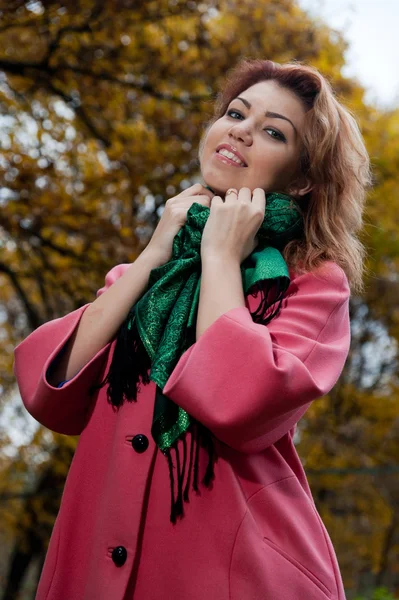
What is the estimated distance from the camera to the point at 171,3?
19.2 feet

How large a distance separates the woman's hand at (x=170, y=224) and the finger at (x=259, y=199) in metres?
0.16

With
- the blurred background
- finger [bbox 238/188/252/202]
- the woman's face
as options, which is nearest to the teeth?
the woman's face

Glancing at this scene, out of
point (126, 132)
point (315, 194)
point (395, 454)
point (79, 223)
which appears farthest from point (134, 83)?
point (395, 454)

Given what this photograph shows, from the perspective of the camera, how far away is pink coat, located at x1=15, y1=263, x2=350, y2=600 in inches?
64.0

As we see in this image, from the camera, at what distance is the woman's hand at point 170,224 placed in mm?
2041

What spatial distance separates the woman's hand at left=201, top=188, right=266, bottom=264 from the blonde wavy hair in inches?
6.1

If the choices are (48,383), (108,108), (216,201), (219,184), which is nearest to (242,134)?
(219,184)

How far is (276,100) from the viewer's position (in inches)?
86.4

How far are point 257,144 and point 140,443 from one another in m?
0.89

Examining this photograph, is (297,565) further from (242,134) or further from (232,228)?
(242,134)

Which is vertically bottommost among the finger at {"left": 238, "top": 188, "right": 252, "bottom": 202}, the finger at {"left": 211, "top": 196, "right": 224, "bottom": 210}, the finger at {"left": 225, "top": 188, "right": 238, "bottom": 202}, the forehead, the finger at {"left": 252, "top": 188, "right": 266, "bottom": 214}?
the finger at {"left": 211, "top": 196, "right": 224, "bottom": 210}

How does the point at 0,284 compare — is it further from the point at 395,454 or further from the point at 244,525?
the point at 244,525

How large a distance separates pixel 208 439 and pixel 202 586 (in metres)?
0.32

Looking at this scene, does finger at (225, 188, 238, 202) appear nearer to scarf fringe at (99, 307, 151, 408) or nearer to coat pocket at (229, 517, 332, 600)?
scarf fringe at (99, 307, 151, 408)
